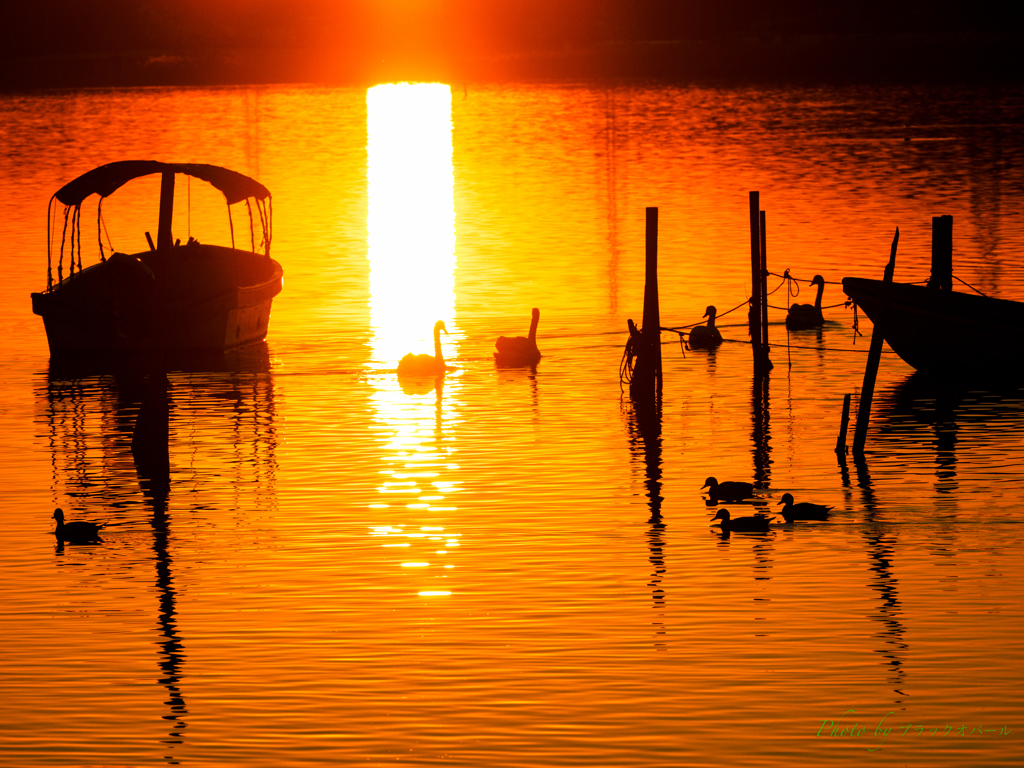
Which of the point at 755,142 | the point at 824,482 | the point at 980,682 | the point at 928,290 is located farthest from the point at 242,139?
the point at 980,682

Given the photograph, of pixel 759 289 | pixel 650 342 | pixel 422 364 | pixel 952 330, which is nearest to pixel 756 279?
pixel 759 289

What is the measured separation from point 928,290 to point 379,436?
36.4 feet

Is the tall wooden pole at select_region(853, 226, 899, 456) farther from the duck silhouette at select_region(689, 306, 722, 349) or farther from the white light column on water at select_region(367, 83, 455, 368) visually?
the white light column on water at select_region(367, 83, 455, 368)

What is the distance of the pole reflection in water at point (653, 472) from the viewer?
63.5ft

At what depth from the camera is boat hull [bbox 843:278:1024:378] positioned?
31203 millimetres

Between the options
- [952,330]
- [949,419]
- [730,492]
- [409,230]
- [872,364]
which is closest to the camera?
[730,492]

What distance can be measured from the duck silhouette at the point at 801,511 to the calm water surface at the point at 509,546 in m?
0.25

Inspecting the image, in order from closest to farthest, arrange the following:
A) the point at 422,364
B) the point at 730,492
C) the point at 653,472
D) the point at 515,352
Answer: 1. the point at 730,492
2. the point at 653,472
3. the point at 422,364
4. the point at 515,352

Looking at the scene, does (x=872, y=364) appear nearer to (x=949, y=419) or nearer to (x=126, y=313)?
(x=949, y=419)

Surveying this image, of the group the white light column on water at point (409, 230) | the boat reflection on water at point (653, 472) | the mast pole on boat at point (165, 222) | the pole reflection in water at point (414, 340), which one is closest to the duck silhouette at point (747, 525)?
the boat reflection on water at point (653, 472)

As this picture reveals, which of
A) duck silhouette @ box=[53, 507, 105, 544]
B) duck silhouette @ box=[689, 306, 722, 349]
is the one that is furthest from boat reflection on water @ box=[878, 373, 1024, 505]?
duck silhouette @ box=[53, 507, 105, 544]

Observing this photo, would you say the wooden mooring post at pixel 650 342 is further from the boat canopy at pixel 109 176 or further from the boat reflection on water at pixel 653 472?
the boat canopy at pixel 109 176

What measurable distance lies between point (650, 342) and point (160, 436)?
32.3 feet

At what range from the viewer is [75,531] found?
21.6 m
